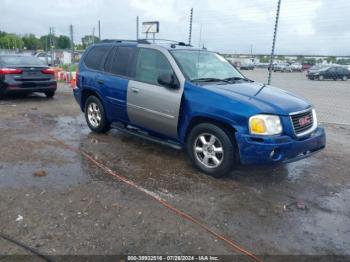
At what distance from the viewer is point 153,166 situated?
5.29m

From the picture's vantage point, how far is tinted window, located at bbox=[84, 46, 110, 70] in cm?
668

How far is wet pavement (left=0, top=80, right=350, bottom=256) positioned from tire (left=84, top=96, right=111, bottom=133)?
1.56 ft

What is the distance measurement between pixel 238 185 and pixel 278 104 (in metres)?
1.20

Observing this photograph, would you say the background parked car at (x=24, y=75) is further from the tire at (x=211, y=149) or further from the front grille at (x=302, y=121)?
the front grille at (x=302, y=121)

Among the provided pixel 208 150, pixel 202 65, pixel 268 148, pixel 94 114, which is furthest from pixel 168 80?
pixel 94 114

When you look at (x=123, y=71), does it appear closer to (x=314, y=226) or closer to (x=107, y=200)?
(x=107, y=200)

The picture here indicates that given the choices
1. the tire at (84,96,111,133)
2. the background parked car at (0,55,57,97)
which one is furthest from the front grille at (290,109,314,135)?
the background parked car at (0,55,57,97)

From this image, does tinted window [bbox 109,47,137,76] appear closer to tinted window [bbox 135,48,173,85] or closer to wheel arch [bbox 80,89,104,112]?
tinted window [bbox 135,48,173,85]

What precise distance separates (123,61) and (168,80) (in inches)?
58.0

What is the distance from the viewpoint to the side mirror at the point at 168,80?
16.6ft

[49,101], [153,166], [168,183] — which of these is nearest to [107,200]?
[168,183]

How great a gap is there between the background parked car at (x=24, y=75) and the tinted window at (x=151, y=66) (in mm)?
5936

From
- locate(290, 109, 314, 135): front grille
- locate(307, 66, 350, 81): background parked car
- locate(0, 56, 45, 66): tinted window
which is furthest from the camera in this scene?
locate(307, 66, 350, 81): background parked car

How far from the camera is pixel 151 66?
222 inches
